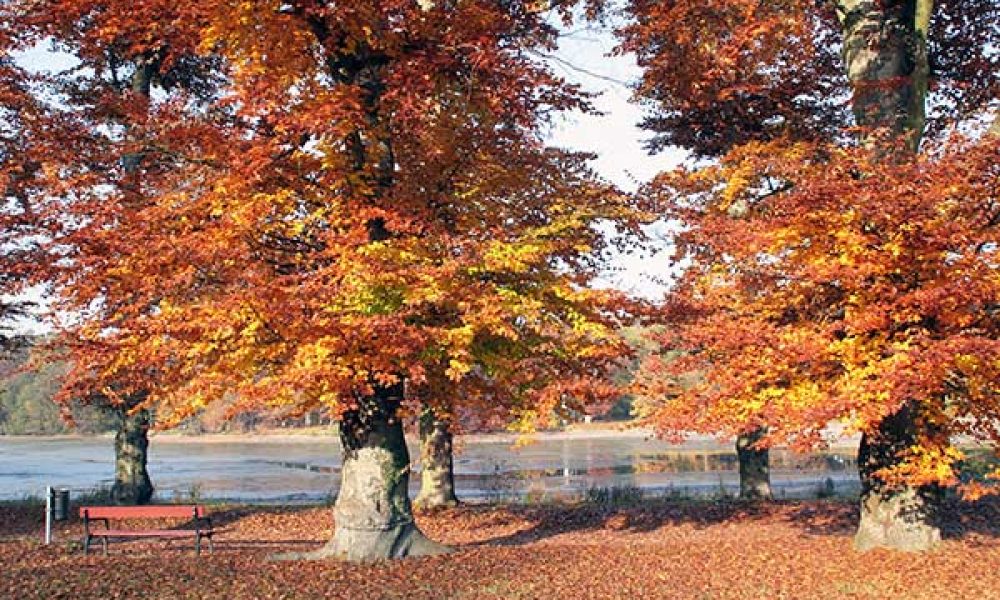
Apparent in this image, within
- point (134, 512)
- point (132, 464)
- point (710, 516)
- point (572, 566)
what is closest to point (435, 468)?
point (710, 516)

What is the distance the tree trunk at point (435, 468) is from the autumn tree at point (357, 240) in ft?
21.8

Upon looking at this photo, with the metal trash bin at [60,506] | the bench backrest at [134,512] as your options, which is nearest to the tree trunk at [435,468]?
the bench backrest at [134,512]

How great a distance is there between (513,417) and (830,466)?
28.0 m

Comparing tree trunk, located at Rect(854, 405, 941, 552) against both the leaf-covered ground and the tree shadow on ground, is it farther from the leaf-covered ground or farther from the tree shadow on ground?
the tree shadow on ground

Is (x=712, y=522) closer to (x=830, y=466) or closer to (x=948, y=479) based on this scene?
(x=948, y=479)

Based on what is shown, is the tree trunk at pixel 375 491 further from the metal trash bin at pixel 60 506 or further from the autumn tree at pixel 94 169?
the metal trash bin at pixel 60 506

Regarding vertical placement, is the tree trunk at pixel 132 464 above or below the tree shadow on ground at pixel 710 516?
above

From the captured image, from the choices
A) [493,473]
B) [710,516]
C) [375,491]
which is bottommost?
[493,473]

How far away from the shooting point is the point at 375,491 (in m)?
12.4

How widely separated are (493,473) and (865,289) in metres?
26.9

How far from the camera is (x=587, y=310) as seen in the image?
38.6 ft

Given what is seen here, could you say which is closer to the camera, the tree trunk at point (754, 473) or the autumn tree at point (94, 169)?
the autumn tree at point (94, 169)

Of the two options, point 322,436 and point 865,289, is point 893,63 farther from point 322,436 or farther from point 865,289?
point 322,436

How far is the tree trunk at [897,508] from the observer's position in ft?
39.3
